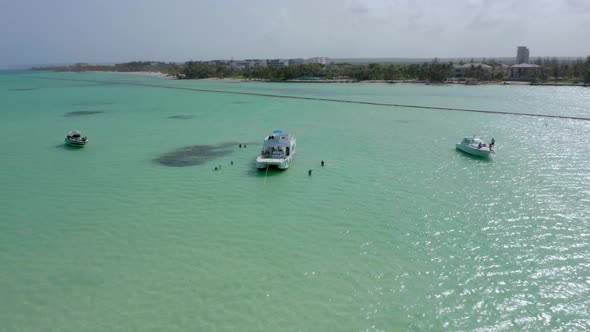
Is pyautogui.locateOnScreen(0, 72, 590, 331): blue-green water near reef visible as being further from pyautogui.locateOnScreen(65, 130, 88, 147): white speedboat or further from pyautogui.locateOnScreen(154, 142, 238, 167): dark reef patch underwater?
pyautogui.locateOnScreen(65, 130, 88, 147): white speedboat

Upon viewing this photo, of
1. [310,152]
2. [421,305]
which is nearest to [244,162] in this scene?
[310,152]

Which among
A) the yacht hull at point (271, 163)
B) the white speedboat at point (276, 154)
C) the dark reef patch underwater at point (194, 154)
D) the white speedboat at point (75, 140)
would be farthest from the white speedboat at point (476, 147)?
the white speedboat at point (75, 140)

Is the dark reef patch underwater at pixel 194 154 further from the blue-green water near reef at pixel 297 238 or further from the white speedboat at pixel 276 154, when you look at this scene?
the white speedboat at pixel 276 154

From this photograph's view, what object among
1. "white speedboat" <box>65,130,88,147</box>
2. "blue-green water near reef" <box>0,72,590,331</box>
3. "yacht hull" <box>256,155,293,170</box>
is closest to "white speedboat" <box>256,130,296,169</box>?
"yacht hull" <box>256,155,293,170</box>

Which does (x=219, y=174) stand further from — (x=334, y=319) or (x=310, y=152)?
(x=334, y=319)

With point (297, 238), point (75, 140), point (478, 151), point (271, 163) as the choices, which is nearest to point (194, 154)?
point (271, 163)

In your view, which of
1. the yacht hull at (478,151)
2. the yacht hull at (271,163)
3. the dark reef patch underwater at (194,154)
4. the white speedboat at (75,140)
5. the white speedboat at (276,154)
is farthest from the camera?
the white speedboat at (75,140)
